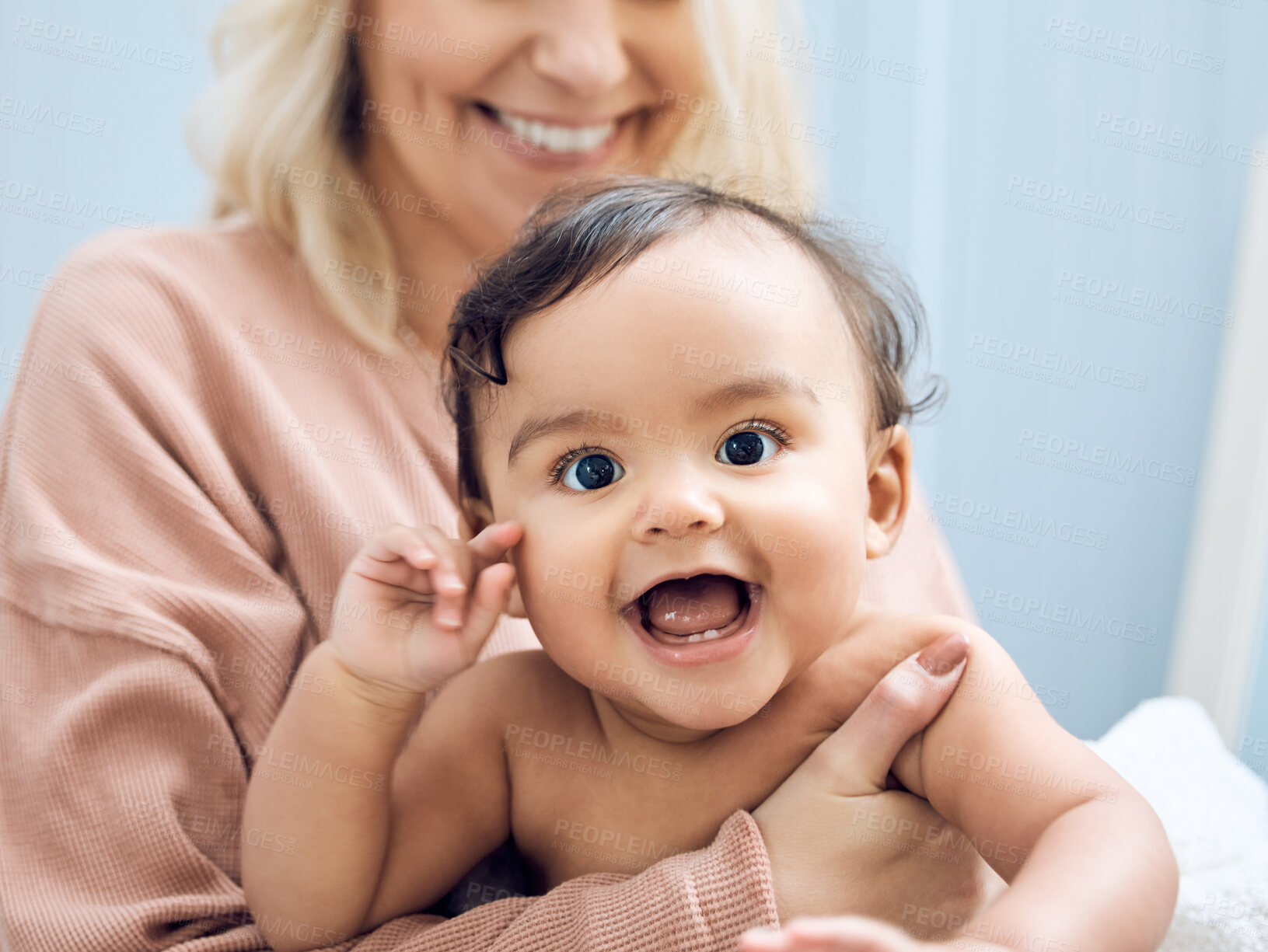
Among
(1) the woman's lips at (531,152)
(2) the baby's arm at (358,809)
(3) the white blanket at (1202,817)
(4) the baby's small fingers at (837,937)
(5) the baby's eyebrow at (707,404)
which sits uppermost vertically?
(1) the woman's lips at (531,152)

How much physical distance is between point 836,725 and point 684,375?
1.22ft

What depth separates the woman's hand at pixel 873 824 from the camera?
88cm

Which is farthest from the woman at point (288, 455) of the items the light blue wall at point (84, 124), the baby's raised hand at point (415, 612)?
the light blue wall at point (84, 124)

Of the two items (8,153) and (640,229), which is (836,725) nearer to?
(640,229)

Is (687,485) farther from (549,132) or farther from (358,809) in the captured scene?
(549,132)

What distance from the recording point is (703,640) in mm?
884

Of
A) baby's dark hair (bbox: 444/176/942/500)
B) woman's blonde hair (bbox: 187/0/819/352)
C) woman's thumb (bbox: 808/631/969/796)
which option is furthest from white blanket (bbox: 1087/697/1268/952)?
woman's blonde hair (bbox: 187/0/819/352)

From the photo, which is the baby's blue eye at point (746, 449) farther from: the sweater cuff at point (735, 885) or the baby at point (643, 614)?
the sweater cuff at point (735, 885)

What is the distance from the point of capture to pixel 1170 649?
2.15 metres

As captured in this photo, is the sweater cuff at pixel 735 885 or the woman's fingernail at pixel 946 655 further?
the woman's fingernail at pixel 946 655

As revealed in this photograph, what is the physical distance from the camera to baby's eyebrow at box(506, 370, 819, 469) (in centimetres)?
88

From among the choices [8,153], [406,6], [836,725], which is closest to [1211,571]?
[836,725]

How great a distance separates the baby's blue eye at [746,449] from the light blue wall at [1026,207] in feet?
4.24

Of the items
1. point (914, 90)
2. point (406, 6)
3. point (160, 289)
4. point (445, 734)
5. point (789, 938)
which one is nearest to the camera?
point (789, 938)
